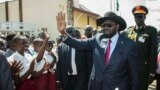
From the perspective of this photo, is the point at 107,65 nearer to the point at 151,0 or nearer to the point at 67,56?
the point at 67,56

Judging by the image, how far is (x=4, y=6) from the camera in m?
43.4

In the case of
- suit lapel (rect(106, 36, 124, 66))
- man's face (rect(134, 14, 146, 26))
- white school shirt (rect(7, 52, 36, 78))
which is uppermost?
man's face (rect(134, 14, 146, 26))

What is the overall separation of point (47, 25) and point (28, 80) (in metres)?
32.6

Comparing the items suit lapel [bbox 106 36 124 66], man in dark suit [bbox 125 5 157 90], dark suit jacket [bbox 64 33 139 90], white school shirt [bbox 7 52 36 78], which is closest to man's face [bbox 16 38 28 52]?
white school shirt [bbox 7 52 36 78]

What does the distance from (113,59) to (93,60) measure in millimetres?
559

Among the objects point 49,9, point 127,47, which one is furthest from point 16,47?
point 49,9

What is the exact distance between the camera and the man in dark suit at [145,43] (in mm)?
8086

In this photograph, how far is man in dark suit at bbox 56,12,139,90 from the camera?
611 centimetres

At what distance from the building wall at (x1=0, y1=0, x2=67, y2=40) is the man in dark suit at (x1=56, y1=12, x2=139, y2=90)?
31.3m

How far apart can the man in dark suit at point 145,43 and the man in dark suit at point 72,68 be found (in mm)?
1125

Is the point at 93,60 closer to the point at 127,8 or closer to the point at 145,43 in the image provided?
the point at 145,43

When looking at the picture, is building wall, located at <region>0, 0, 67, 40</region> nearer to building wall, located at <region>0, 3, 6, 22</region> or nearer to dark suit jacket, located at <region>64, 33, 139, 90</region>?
building wall, located at <region>0, 3, 6, 22</region>

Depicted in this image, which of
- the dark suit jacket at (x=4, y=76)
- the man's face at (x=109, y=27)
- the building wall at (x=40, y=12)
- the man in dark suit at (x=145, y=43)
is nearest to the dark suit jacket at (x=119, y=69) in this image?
the man's face at (x=109, y=27)

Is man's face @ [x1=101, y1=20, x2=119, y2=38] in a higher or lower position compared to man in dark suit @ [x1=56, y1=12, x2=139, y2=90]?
higher
